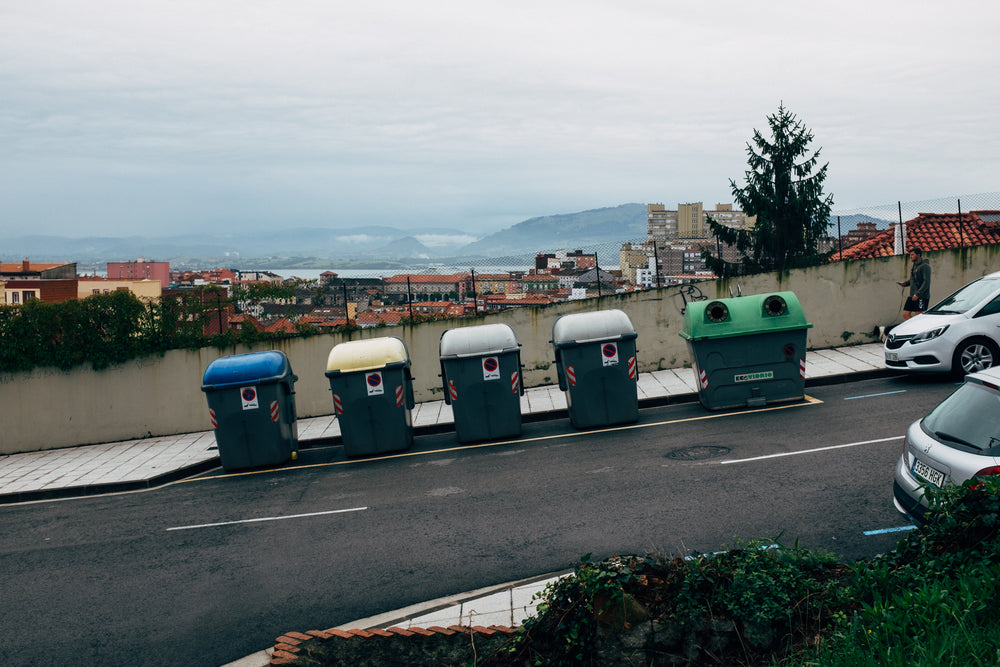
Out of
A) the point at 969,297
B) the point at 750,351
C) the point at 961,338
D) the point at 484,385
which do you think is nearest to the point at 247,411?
the point at 484,385

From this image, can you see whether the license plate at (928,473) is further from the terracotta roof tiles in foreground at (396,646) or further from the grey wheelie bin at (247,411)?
the grey wheelie bin at (247,411)

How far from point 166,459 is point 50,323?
15.3 feet

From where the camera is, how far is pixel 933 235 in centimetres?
2208

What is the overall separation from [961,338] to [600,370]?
18.6 feet

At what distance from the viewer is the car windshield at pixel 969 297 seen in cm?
1170

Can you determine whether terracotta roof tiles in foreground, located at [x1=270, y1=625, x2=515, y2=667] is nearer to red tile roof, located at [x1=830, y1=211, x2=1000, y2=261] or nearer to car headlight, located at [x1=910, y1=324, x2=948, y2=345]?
car headlight, located at [x1=910, y1=324, x2=948, y2=345]

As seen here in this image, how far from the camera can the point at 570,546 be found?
6.86 metres

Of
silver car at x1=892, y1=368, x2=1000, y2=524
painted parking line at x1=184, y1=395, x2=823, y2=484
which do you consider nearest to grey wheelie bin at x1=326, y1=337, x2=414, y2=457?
painted parking line at x1=184, y1=395, x2=823, y2=484

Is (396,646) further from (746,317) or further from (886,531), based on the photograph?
(746,317)

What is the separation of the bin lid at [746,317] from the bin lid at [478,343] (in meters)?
2.91

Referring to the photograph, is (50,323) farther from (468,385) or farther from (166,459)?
(468,385)

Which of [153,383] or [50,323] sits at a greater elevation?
[50,323]

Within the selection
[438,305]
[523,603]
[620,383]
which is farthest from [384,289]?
[523,603]

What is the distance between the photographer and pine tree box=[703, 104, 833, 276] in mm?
23953
